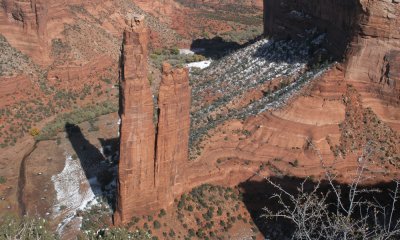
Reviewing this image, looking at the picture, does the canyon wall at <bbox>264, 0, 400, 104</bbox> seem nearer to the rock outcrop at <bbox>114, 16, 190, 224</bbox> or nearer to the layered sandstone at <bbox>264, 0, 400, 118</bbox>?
the layered sandstone at <bbox>264, 0, 400, 118</bbox>

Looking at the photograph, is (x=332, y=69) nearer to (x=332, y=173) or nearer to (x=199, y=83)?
(x=332, y=173)

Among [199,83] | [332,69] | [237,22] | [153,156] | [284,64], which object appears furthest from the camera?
[237,22]

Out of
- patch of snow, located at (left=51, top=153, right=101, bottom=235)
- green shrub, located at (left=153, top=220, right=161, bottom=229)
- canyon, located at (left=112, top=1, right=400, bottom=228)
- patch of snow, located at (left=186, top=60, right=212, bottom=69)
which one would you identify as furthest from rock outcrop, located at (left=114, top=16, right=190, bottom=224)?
patch of snow, located at (left=186, top=60, right=212, bottom=69)

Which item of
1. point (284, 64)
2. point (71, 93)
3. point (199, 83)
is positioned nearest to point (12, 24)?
point (71, 93)

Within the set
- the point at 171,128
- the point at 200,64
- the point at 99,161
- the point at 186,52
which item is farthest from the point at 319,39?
the point at 186,52

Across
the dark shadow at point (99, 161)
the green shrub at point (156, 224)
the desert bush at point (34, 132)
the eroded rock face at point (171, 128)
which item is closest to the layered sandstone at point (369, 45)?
the eroded rock face at point (171, 128)
